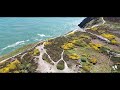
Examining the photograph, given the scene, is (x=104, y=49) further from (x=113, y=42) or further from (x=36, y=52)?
(x=36, y=52)

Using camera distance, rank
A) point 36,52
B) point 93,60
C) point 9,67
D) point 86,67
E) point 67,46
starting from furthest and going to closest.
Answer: point 67,46
point 36,52
point 93,60
point 86,67
point 9,67

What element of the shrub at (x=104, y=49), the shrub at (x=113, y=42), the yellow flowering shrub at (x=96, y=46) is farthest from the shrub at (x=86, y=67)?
the shrub at (x=113, y=42)

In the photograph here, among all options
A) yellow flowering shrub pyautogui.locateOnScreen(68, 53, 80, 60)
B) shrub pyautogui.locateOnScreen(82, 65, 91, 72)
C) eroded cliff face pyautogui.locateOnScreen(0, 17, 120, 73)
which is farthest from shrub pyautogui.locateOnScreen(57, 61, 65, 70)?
shrub pyautogui.locateOnScreen(82, 65, 91, 72)

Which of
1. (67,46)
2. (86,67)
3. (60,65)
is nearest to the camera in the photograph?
(86,67)

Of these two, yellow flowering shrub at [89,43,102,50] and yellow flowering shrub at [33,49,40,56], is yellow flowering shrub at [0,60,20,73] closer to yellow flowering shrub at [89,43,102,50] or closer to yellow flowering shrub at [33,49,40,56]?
yellow flowering shrub at [33,49,40,56]

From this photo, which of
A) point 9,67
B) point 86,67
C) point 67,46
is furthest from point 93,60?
point 9,67

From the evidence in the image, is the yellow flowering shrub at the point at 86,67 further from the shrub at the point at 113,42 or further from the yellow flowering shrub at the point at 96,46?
the shrub at the point at 113,42
